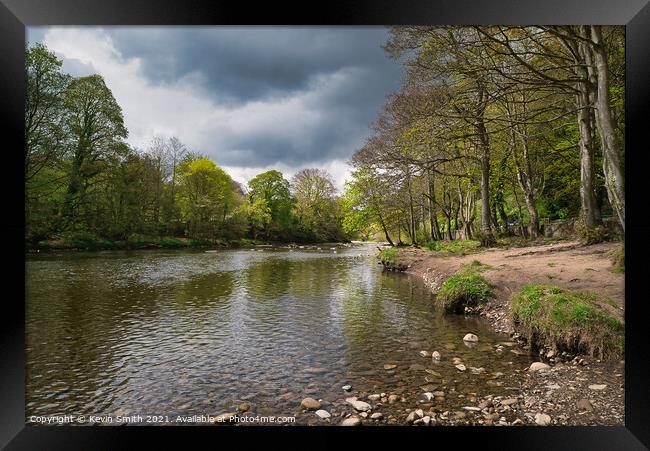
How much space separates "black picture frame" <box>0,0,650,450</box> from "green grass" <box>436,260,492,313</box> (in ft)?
10.6

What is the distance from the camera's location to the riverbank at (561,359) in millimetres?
2723

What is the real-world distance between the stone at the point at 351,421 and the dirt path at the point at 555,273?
2.92 m

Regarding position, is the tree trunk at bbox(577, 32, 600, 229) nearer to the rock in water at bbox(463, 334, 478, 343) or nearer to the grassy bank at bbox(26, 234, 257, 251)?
the rock in water at bbox(463, 334, 478, 343)

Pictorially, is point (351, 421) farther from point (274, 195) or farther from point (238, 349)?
point (274, 195)

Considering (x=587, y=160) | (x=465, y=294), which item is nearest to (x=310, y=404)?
(x=465, y=294)

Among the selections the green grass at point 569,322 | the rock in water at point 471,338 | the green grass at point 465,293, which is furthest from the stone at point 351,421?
the green grass at point 465,293

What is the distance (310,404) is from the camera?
2941 mm

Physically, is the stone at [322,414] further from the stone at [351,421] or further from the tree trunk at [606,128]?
the tree trunk at [606,128]

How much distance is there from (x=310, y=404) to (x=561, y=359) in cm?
304

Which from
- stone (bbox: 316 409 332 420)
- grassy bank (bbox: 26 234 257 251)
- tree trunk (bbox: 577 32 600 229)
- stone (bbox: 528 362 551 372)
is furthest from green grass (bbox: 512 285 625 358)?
grassy bank (bbox: 26 234 257 251)

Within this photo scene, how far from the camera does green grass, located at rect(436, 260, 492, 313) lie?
5938mm

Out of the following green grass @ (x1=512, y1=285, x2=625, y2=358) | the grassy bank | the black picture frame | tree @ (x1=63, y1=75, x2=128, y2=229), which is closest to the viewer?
the black picture frame
